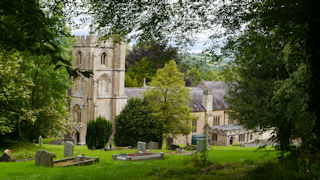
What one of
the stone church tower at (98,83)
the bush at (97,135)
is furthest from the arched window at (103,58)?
the bush at (97,135)

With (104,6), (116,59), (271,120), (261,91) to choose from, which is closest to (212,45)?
(104,6)

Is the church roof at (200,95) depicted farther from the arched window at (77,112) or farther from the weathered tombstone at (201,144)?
the weathered tombstone at (201,144)

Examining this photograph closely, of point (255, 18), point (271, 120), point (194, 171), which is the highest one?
point (255, 18)

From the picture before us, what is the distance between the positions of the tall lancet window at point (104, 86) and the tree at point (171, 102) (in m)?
12.5

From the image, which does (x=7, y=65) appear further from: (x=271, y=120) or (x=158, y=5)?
(x=271, y=120)

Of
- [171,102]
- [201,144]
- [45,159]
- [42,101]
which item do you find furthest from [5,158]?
[171,102]

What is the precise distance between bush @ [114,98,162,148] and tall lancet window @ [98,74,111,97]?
10865mm

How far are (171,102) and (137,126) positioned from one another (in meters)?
4.00

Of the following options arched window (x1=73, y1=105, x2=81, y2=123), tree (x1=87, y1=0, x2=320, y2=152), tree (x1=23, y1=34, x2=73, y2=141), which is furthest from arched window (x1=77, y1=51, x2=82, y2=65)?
tree (x1=87, y1=0, x2=320, y2=152)

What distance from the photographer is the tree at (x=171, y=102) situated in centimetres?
3060

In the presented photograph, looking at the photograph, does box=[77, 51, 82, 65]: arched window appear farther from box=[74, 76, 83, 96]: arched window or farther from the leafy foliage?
the leafy foliage

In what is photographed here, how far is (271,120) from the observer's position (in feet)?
65.2

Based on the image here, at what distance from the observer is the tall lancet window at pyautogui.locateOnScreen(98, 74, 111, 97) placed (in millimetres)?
42125

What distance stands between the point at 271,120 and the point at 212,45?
1284 cm
